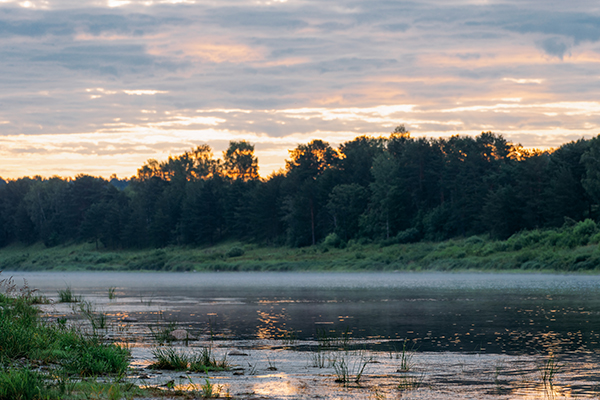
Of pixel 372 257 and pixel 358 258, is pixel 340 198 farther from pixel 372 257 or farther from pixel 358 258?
pixel 372 257

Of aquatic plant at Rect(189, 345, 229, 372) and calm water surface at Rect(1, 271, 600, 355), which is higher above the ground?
aquatic plant at Rect(189, 345, 229, 372)

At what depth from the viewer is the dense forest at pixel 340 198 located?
327 feet

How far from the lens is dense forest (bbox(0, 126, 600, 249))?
9962cm

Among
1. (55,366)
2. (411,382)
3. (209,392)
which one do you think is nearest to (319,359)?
(411,382)

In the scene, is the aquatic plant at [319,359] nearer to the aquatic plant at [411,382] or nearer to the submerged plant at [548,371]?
the aquatic plant at [411,382]

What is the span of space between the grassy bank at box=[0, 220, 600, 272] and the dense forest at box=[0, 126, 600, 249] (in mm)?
5581

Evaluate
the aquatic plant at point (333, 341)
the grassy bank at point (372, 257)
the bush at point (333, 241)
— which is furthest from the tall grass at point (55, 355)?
the bush at point (333, 241)

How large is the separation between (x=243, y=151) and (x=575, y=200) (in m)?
95.4

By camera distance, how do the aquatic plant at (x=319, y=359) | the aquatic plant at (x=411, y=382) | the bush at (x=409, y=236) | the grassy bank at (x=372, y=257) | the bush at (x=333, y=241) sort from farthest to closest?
1. the bush at (x=333, y=241)
2. the bush at (x=409, y=236)
3. the grassy bank at (x=372, y=257)
4. the aquatic plant at (x=319, y=359)
5. the aquatic plant at (x=411, y=382)

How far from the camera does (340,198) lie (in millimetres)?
130750

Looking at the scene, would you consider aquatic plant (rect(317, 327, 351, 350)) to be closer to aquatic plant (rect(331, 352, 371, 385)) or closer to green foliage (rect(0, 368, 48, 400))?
aquatic plant (rect(331, 352, 371, 385))

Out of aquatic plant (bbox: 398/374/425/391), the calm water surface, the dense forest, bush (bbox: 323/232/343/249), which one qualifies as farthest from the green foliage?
bush (bbox: 323/232/343/249)

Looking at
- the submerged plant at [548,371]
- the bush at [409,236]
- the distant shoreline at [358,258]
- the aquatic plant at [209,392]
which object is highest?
the bush at [409,236]

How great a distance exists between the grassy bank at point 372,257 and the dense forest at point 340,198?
558 centimetres
